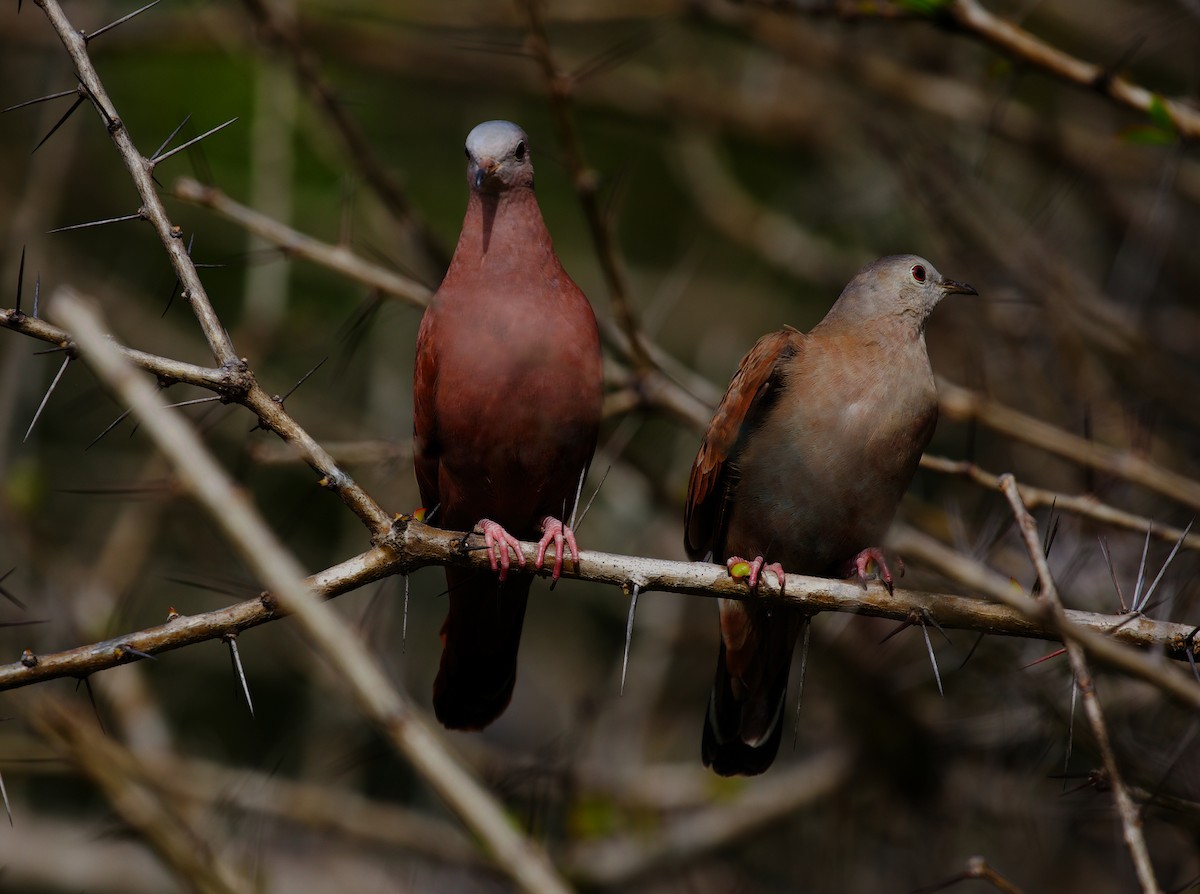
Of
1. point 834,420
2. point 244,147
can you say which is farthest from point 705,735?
point 244,147

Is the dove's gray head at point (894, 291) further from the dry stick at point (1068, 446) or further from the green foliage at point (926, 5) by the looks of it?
the green foliage at point (926, 5)

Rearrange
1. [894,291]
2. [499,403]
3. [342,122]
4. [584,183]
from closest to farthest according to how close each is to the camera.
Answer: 1. [499,403]
2. [894,291]
3. [584,183]
4. [342,122]

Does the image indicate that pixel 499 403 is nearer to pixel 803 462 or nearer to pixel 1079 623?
pixel 803 462

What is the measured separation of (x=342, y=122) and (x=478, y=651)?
7.49ft

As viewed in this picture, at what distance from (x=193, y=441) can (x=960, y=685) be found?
200 inches

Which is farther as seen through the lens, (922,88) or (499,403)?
(922,88)

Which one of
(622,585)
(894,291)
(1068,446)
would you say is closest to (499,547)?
(622,585)

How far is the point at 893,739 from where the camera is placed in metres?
6.15

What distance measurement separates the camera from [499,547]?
3.57m

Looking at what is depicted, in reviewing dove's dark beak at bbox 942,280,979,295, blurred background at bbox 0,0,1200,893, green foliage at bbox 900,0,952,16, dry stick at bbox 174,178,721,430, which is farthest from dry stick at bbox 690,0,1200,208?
green foliage at bbox 900,0,952,16

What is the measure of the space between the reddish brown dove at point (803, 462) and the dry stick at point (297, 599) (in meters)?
2.50

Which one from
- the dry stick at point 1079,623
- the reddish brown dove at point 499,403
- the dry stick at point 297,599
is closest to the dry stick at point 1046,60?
the reddish brown dove at point 499,403

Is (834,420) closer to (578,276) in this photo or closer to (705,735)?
(705,735)

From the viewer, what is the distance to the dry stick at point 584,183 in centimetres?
464
